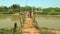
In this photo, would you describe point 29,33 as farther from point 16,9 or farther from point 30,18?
point 16,9

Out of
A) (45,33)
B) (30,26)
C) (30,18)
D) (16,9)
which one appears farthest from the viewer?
(16,9)

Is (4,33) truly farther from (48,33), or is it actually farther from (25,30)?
(25,30)

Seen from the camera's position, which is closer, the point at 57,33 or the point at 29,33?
the point at 29,33

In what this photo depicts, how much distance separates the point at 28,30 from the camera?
10242mm

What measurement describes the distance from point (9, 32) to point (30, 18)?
544 centimetres

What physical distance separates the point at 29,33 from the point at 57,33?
28.4 feet

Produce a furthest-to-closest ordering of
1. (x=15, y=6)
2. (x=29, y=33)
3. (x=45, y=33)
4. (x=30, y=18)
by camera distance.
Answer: (x=15, y=6)
(x=45, y=33)
(x=30, y=18)
(x=29, y=33)

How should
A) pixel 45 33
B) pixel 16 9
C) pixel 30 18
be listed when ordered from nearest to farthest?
pixel 30 18
pixel 45 33
pixel 16 9

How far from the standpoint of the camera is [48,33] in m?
18.1

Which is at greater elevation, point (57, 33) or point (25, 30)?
point (25, 30)

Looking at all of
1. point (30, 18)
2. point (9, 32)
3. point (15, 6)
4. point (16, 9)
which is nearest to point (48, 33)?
point (9, 32)

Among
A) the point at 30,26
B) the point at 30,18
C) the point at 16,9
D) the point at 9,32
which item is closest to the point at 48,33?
the point at 9,32

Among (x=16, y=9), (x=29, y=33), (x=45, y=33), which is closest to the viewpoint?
(x=29, y=33)

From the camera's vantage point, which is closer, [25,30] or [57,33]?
[25,30]
